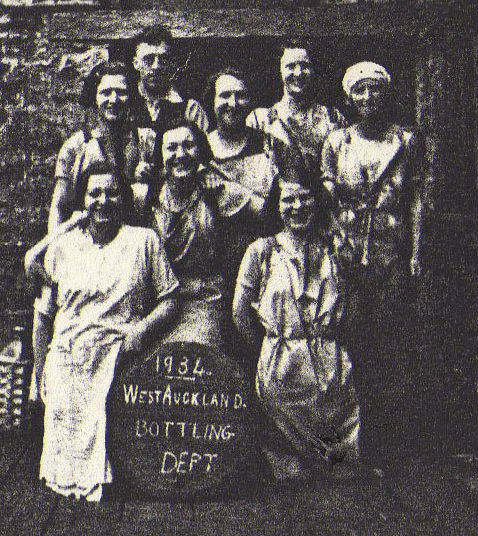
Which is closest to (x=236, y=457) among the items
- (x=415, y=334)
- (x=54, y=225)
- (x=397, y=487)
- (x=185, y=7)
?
(x=397, y=487)

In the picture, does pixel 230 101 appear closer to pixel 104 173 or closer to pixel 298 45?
pixel 298 45

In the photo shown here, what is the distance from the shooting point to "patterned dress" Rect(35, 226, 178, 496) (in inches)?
98.1

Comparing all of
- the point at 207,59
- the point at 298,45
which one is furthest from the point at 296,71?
the point at 207,59

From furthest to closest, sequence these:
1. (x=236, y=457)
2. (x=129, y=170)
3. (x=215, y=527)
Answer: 1. (x=129, y=170)
2. (x=236, y=457)
3. (x=215, y=527)

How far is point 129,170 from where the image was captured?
2.65 meters

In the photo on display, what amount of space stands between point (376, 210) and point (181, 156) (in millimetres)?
885

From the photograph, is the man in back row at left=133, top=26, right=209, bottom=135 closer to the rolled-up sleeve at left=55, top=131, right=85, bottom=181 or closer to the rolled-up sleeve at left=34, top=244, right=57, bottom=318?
the rolled-up sleeve at left=55, top=131, right=85, bottom=181

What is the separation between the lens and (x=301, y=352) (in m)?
2.54

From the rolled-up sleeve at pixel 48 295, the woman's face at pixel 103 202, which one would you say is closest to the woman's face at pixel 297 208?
the woman's face at pixel 103 202

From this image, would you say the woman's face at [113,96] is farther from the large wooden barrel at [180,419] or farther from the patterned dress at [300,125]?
the large wooden barrel at [180,419]

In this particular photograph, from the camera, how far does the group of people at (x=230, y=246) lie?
2.53 m

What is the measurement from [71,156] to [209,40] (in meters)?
0.80

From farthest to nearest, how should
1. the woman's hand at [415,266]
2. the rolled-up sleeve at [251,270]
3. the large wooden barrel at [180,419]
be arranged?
the woman's hand at [415,266]
the rolled-up sleeve at [251,270]
the large wooden barrel at [180,419]

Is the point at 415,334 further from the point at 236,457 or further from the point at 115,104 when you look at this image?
the point at 115,104
